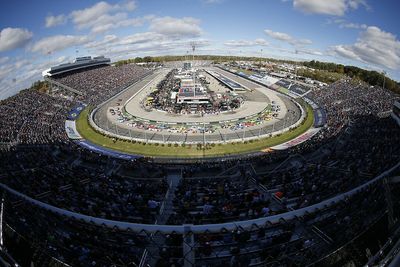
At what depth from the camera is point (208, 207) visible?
651 inches

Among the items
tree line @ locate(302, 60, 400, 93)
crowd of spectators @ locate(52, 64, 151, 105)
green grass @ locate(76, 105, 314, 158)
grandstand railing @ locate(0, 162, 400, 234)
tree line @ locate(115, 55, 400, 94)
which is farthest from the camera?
tree line @ locate(115, 55, 400, 94)

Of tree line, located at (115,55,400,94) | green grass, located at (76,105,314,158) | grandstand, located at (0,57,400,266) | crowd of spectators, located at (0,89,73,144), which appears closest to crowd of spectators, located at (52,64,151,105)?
crowd of spectators, located at (0,89,73,144)

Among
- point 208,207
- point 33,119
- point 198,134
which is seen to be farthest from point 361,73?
point 208,207

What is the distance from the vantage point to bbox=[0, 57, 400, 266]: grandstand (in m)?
12.5

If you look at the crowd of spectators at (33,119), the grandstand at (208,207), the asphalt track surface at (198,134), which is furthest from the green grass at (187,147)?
the crowd of spectators at (33,119)

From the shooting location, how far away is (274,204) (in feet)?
57.9

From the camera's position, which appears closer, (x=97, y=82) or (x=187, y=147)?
(x=187, y=147)

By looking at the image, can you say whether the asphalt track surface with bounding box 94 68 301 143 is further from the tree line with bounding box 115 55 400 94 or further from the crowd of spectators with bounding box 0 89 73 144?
the tree line with bounding box 115 55 400 94

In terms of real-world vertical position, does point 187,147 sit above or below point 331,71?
below

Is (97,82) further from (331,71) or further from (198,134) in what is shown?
(331,71)

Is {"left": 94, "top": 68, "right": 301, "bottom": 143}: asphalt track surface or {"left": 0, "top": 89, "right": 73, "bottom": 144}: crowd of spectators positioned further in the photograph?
{"left": 94, "top": 68, "right": 301, "bottom": 143}: asphalt track surface

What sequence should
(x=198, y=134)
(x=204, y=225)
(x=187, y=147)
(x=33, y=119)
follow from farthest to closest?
(x=33, y=119) → (x=198, y=134) → (x=187, y=147) → (x=204, y=225)

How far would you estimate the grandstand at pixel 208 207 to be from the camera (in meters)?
12.5

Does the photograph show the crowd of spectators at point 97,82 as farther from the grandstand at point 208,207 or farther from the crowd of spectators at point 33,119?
the grandstand at point 208,207
